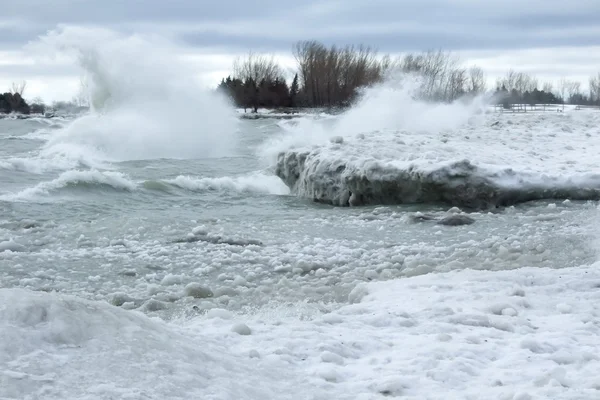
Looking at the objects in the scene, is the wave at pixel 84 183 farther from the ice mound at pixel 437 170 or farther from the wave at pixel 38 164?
the wave at pixel 38 164

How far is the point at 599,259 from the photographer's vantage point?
5988 mm

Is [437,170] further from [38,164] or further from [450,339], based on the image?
[38,164]

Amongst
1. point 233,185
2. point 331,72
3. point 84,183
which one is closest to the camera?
point 84,183

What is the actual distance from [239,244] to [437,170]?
12.6 ft

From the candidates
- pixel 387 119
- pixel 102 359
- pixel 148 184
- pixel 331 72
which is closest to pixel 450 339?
pixel 102 359

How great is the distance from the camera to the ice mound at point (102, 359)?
2750mm

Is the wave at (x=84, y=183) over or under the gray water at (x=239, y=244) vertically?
over

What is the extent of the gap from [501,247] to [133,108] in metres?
20.5

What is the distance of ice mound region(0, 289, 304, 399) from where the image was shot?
2.75m

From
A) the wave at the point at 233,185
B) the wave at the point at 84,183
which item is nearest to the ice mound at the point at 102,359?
the wave at the point at 84,183

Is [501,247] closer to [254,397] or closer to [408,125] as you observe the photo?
[254,397]

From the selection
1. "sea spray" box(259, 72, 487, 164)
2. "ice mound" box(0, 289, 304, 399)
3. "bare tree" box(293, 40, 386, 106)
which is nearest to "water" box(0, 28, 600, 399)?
"ice mound" box(0, 289, 304, 399)

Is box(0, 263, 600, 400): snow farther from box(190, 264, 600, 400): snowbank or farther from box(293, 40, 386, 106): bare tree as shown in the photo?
box(293, 40, 386, 106): bare tree

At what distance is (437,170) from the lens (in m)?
10.1
